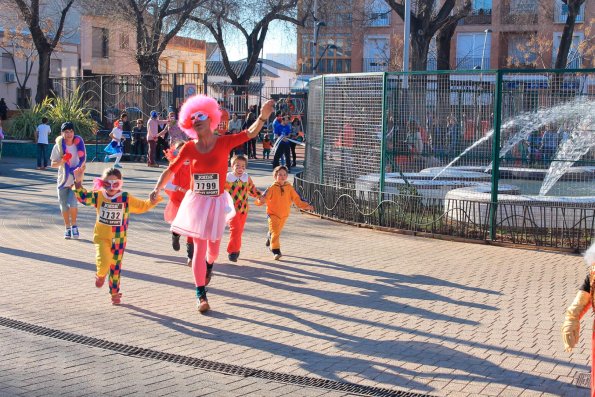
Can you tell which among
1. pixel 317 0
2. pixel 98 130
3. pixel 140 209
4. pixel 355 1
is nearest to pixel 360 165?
pixel 140 209

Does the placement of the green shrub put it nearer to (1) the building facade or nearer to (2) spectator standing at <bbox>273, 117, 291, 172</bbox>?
(2) spectator standing at <bbox>273, 117, 291, 172</bbox>

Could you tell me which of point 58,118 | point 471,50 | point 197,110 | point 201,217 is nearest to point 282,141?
point 58,118

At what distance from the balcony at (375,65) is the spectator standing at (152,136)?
33652 mm

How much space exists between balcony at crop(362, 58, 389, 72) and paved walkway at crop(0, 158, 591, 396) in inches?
1861

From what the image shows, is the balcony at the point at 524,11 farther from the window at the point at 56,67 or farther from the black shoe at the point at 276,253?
the black shoe at the point at 276,253

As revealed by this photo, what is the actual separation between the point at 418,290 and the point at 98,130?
22521 mm

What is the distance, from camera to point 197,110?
7.68 metres

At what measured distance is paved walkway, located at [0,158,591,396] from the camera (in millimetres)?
5859

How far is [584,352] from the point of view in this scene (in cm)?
666

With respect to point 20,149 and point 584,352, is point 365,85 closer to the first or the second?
point 584,352

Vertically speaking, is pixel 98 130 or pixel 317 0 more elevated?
pixel 317 0

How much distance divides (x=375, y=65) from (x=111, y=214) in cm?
5438

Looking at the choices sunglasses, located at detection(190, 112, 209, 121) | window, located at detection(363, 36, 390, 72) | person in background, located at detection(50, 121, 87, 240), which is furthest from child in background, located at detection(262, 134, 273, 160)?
window, located at detection(363, 36, 390, 72)

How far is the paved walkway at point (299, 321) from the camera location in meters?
5.86
